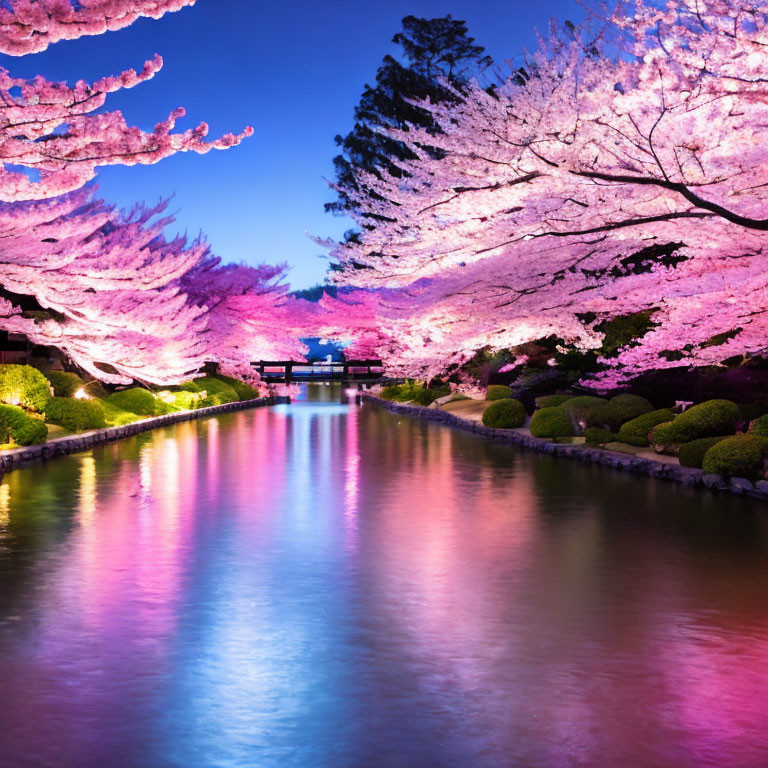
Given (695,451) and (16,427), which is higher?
(16,427)

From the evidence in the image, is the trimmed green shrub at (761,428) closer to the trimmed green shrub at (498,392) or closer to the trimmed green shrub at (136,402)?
the trimmed green shrub at (498,392)

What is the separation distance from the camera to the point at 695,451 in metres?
18.2

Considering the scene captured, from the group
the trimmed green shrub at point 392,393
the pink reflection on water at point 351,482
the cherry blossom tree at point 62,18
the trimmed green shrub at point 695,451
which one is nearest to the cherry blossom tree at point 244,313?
the trimmed green shrub at point 392,393

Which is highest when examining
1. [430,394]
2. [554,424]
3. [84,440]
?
[430,394]

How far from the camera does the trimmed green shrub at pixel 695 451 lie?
1808 cm

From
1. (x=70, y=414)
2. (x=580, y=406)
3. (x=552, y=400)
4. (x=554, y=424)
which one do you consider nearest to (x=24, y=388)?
(x=70, y=414)

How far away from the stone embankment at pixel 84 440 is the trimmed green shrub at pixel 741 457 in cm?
1218

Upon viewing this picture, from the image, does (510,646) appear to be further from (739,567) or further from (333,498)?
(333,498)

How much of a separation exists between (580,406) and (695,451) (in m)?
7.44

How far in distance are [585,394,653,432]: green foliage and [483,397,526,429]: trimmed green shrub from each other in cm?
536

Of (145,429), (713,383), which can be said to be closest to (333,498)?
(713,383)

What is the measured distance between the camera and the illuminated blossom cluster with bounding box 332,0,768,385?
12125 millimetres

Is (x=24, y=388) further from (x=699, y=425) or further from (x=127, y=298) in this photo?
(x=699, y=425)

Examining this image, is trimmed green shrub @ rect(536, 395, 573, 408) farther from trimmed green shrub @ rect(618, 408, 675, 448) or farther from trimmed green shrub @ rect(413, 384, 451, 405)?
trimmed green shrub @ rect(413, 384, 451, 405)
